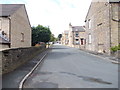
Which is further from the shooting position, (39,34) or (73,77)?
(39,34)

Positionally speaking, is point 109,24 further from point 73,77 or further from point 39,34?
point 39,34

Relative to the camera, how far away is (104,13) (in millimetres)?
22500

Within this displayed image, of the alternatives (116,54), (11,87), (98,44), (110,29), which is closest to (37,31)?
(98,44)

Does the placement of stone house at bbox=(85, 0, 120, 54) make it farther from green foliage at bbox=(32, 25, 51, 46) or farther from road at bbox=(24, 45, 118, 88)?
green foliage at bbox=(32, 25, 51, 46)

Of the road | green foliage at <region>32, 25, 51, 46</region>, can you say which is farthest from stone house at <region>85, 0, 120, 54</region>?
green foliage at <region>32, 25, 51, 46</region>

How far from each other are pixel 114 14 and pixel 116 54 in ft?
22.2

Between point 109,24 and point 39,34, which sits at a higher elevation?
point 109,24

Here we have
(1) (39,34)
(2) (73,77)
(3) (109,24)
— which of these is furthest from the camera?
(1) (39,34)

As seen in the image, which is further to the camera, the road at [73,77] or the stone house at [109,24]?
the stone house at [109,24]

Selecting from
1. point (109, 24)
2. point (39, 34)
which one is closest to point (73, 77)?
point (109, 24)

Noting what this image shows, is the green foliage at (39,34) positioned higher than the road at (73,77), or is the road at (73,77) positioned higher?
the green foliage at (39,34)

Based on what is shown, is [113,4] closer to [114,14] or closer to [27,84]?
[114,14]

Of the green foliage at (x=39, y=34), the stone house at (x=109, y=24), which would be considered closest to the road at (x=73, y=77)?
the stone house at (x=109, y=24)

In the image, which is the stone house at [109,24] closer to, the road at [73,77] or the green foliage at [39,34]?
the road at [73,77]
